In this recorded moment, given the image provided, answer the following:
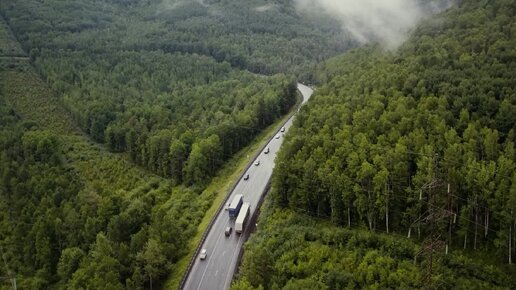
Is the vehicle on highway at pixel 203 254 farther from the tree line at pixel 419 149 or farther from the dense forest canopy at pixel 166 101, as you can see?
the dense forest canopy at pixel 166 101

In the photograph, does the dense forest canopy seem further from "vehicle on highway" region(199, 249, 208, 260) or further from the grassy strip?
"vehicle on highway" region(199, 249, 208, 260)

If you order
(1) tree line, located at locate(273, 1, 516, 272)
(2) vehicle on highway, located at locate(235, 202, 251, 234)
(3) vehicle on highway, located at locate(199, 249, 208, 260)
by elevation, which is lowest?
(3) vehicle on highway, located at locate(199, 249, 208, 260)

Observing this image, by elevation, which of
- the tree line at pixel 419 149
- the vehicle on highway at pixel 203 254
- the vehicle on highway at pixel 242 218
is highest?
the tree line at pixel 419 149

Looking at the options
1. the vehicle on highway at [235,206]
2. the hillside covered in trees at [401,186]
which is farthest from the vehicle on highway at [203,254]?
the vehicle on highway at [235,206]

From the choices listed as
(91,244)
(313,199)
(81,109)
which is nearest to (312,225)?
(313,199)

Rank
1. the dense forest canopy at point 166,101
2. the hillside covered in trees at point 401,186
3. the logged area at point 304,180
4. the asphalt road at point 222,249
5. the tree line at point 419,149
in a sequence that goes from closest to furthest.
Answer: the hillside covered in trees at point 401,186 → the logged area at point 304,180 → the tree line at point 419,149 → the asphalt road at point 222,249 → the dense forest canopy at point 166,101

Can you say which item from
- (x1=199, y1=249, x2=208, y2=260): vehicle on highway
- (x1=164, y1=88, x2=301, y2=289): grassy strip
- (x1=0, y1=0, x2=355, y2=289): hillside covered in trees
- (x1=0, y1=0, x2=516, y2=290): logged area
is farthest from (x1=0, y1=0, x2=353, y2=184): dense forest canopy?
(x1=199, y1=249, x2=208, y2=260): vehicle on highway

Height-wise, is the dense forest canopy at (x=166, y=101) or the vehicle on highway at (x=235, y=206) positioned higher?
the dense forest canopy at (x=166, y=101)
